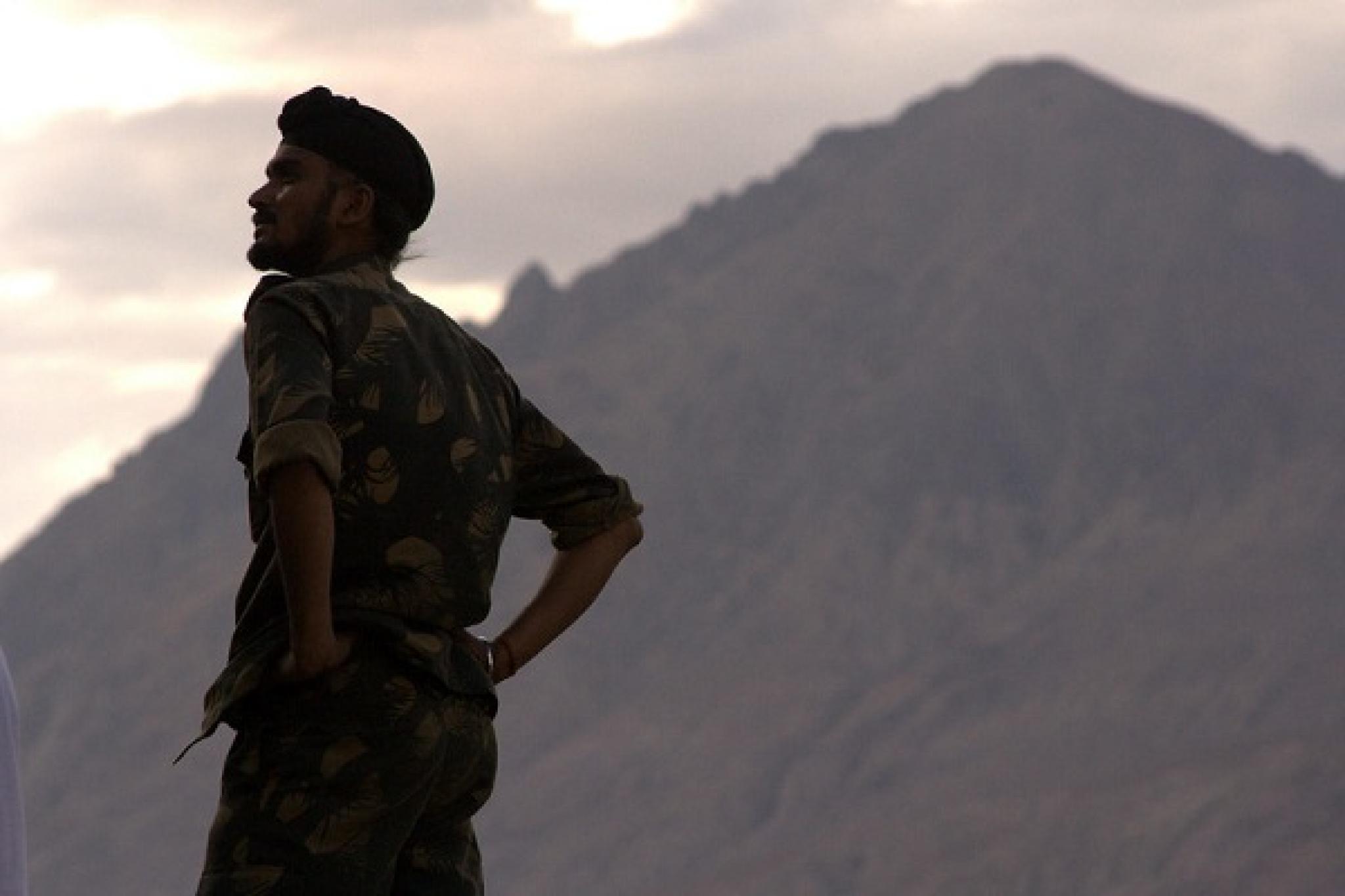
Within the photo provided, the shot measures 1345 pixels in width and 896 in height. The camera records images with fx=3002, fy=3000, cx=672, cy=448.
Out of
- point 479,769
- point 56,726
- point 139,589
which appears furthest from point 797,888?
point 479,769

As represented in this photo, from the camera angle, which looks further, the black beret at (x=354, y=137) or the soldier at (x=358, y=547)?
the black beret at (x=354, y=137)

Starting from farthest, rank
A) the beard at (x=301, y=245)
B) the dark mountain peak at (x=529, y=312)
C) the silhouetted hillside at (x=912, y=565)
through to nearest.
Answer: the dark mountain peak at (x=529, y=312)
the silhouetted hillside at (x=912, y=565)
the beard at (x=301, y=245)

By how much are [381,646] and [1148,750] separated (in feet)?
311

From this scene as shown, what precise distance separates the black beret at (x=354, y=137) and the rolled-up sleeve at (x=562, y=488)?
0.36 m

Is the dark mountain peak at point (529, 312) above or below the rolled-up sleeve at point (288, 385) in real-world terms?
above

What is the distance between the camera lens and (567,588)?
3828 millimetres

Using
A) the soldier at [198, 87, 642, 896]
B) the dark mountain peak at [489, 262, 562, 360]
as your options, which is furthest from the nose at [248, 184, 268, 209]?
the dark mountain peak at [489, 262, 562, 360]

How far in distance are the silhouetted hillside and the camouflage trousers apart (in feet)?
269

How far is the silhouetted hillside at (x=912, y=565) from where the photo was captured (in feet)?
313

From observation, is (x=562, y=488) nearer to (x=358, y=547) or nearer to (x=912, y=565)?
(x=358, y=547)

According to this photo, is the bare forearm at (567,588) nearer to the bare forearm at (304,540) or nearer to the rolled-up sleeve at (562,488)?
the rolled-up sleeve at (562,488)

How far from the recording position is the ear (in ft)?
11.8

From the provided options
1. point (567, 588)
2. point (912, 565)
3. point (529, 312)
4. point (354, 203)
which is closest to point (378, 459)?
point (354, 203)

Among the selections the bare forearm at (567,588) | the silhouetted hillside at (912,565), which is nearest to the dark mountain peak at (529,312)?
the silhouetted hillside at (912,565)
